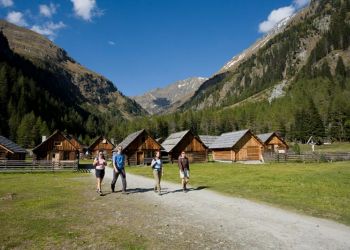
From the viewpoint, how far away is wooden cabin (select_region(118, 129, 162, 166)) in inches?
2552

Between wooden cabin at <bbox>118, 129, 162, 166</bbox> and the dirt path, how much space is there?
47.9m

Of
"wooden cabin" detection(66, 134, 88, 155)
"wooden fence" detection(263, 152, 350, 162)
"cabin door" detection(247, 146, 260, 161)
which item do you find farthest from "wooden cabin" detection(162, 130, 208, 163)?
"wooden cabin" detection(66, 134, 88, 155)

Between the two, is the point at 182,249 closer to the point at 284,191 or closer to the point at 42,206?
the point at 42,206

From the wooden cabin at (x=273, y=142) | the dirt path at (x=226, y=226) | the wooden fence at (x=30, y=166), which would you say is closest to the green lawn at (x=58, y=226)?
the dirt path at (x=226, y=226)

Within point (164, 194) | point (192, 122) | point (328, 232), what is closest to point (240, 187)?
point (164, 194)

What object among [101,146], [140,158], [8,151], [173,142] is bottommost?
[140,158]

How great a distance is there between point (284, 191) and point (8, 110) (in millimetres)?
166802

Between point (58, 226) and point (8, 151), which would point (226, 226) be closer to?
point (58, 226)

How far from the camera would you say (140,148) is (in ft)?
216

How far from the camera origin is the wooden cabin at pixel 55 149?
209 ft

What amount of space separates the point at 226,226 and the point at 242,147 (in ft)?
193

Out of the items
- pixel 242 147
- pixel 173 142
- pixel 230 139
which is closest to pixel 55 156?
pixel 173 142

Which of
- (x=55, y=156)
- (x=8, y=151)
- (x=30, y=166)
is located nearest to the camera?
(x=30, y=166)

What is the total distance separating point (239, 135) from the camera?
6931cm
